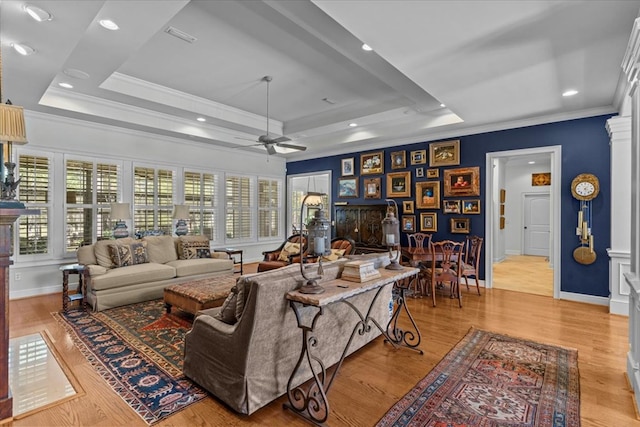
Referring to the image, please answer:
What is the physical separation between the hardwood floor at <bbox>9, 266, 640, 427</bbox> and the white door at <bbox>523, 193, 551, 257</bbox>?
5.97 meters

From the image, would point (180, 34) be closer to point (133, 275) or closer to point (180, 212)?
point (133, 275)

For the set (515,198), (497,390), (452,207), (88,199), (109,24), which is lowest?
(497,390)

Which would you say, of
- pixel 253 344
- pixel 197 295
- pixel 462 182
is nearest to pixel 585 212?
pixel 462 182

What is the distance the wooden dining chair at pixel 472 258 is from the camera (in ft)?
16.5

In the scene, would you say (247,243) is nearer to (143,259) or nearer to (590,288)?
(143,259)

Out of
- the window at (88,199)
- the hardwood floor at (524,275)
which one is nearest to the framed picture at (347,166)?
the hardwood floor at (524,275)

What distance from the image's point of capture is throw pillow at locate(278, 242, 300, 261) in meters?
5.75

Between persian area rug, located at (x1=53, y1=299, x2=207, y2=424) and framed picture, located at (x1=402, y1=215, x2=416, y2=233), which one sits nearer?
persian area rug, located at (x1=53, y1=299, x2=207, y2=424)

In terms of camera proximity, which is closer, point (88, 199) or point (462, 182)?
point (88, 199)

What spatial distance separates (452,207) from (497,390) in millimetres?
4098

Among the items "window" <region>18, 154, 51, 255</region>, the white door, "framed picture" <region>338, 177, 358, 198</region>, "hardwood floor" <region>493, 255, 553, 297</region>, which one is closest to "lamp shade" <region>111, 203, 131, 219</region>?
"window" <region>18, 154, 51, 255</region>

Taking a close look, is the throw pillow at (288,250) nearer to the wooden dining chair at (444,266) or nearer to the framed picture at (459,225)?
the wooden dining chair at (444,266)

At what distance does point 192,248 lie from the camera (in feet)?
19.9

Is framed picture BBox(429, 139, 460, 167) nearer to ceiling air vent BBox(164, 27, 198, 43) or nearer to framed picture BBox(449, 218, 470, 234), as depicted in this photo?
framed picture BBox(449, 218, 470, 234)
